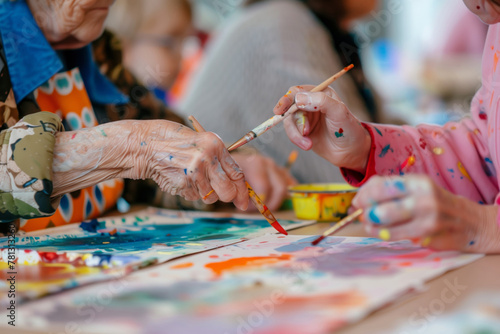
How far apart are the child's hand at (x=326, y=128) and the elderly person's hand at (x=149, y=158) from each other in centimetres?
17

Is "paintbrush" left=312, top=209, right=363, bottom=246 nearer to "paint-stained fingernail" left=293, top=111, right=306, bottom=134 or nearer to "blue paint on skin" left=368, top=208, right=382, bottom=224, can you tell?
"blue paint on skin" left=368, top=208, right=382, bottom=224

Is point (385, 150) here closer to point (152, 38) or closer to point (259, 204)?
point (259, 204)

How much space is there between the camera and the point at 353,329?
0.48 meters

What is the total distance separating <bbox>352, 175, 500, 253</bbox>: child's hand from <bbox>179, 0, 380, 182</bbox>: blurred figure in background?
930 mm

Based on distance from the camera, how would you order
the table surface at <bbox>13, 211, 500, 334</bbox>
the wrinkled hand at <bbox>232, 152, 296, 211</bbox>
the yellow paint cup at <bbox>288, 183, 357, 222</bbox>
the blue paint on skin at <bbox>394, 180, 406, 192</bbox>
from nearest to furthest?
the table surface at <bbox>13, 211, 500, 334</bbox>, the blue paint on skin at <bbox>394, 180, 406, 192</bbox>, the yellow paint cup at <bbox>288, 183, 357, 222</bbox>, the wrinkled hand at <bbox>232, 152, 296, 211</bbox>

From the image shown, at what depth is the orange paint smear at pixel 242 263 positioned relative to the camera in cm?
68

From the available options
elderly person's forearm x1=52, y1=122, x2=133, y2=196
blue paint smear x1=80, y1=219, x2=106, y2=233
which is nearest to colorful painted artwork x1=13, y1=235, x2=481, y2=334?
elderly person's forearm x1=52, y1=122, x2=133, y2=196

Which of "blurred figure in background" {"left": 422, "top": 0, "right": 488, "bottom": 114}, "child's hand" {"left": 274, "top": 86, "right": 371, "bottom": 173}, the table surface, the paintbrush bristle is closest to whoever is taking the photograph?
the table surface

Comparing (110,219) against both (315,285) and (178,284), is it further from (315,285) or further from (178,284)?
(315,285)

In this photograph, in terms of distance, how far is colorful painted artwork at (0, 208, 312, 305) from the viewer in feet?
2.17

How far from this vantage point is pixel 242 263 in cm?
71

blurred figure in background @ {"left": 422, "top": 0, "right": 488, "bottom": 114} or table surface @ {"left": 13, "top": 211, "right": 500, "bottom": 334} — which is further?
blurred figure in background @ {"left": 422, "top": 0, "right": 488, "bottom": 114}

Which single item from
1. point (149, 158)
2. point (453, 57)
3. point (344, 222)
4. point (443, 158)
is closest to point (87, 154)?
point (149, 158)

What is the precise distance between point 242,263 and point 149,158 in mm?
263
